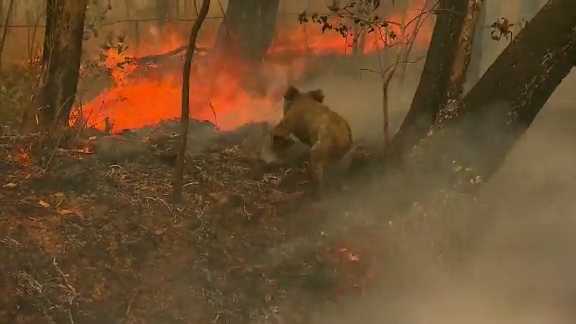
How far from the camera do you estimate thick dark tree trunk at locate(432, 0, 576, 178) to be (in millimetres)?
5680

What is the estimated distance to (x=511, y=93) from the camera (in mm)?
5879

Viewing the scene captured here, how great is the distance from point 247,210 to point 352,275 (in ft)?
3.54

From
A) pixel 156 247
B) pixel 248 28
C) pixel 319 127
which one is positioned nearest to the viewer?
pixel 156 247

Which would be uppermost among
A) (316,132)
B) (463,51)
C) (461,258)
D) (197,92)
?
(463,51)

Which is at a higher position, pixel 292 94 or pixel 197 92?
pixel 292 94

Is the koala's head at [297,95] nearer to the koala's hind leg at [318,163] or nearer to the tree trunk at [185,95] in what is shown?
the koala's hind leg at [318,163]

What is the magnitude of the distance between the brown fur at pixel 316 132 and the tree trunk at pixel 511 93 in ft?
2.68

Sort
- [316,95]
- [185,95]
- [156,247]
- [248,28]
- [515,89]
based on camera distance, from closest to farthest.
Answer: [156,247] < [185,95] < [515,89] < [316,95] < [248,28]

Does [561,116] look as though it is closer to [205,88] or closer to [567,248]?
[567,248]

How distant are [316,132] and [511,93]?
5.69 ft

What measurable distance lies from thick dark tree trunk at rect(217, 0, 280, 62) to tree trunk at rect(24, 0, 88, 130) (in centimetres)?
410

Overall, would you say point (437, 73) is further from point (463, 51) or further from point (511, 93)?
point (511, 93)

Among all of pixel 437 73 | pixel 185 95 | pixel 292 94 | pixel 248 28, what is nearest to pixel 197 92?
pixel 248 28

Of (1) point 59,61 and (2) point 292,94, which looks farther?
(2) point 292,94
